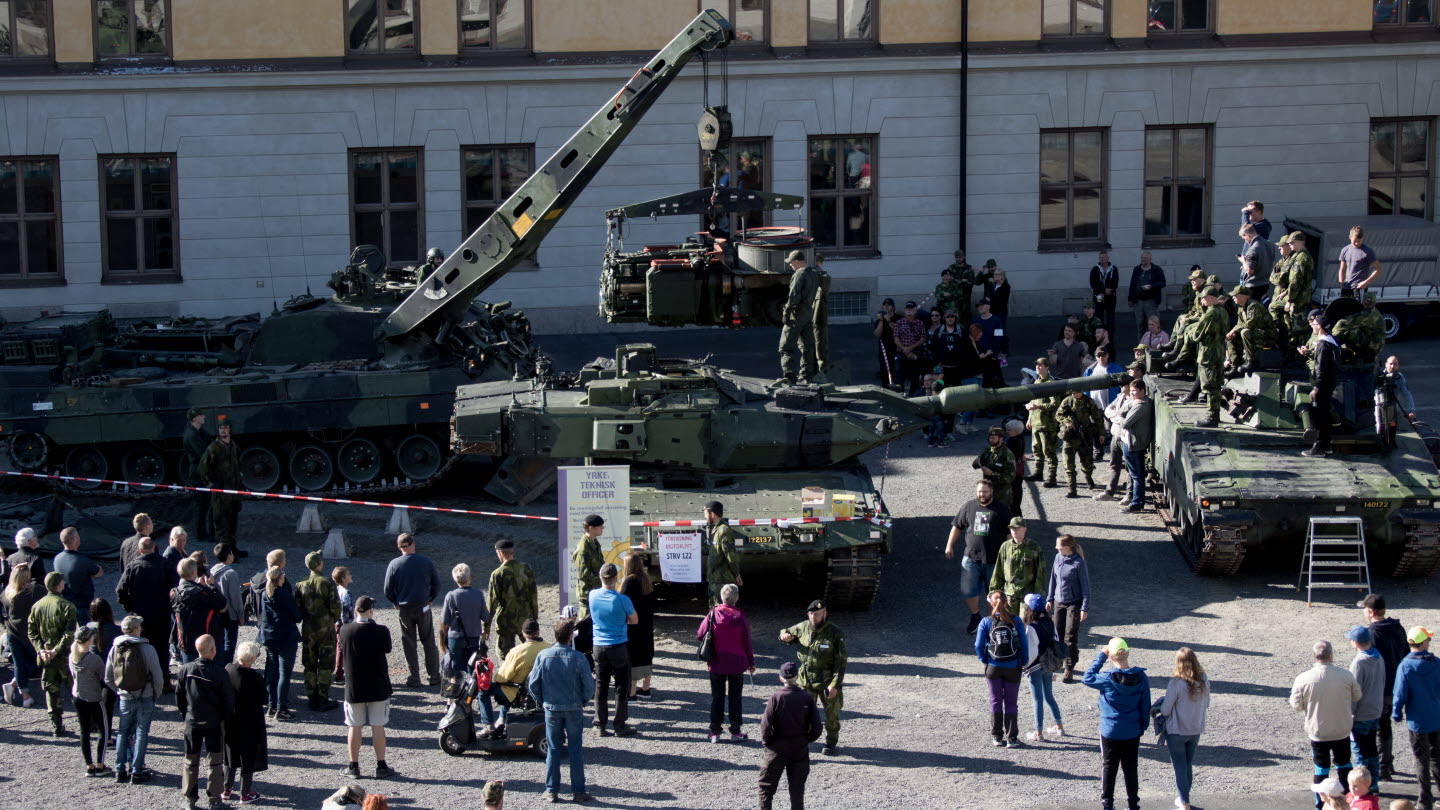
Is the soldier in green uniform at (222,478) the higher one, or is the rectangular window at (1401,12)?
the rectangular window at (1401,12)

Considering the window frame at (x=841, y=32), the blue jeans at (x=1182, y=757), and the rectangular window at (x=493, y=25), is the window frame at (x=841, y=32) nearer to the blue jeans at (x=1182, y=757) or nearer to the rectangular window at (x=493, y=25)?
the rectangular window at (x=493, y=25)

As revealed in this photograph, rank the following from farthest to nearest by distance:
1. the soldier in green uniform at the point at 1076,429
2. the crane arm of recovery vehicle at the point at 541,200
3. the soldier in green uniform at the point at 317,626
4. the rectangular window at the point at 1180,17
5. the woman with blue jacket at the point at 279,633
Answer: the rectangular window at the point at 1180,17
the soldier in green uniform at the point at 1076,429
the crane arm of recovery vehicle at the point at 541,200
the soldier in green uniform at the point at 317,626
the woman with blue jacket at the point at 279,633

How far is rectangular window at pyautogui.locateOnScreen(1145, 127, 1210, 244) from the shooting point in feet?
101

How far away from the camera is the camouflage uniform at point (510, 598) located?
14.3 metres

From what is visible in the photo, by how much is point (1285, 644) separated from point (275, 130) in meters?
19.4

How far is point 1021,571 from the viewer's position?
14688mm

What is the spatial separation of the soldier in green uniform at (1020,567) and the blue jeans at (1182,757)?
110 inches

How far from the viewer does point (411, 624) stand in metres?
14.7

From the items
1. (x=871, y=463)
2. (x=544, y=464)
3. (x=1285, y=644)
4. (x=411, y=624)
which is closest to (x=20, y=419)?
(x=544, y=464)

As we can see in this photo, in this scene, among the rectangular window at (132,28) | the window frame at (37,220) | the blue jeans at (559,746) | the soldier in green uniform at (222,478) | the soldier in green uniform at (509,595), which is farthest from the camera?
the window frame at (37,220)

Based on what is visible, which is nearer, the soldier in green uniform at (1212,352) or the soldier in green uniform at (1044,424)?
the soldier in green uniform at (1212,352)

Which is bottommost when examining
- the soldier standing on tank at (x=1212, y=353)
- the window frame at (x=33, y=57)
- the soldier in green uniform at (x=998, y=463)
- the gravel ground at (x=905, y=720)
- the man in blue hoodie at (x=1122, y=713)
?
the gravel ground at (x=905, y=720)

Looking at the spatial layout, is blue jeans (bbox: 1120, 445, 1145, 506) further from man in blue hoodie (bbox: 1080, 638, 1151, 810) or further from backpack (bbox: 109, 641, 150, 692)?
backpack (bbox: 109, 641, 150, 692)

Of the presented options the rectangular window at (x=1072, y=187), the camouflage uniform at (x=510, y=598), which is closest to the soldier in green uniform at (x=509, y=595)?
the camouflage uniform at (x=510, y=598)
